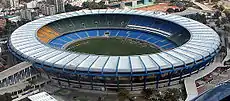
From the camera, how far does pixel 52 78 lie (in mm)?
48062

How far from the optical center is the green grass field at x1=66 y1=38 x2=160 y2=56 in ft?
203

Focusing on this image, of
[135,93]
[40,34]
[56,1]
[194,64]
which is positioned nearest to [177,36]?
[194,64]

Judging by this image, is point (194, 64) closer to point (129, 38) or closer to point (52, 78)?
point (52, 78)

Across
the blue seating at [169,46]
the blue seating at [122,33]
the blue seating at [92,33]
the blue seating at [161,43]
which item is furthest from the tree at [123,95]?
the blue seating at [92,33]

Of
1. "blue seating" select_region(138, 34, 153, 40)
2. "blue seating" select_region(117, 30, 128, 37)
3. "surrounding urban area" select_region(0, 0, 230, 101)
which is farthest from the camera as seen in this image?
"blue seating" select_region(117, 30, 128, 37)

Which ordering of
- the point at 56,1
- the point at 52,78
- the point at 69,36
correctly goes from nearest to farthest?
the point at 52,78
the point at 69,36
the point at 56,1

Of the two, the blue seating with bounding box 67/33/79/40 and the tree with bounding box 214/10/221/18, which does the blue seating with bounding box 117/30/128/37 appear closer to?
the blue seating with bounding box 67/33/79/40

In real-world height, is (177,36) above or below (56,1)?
below

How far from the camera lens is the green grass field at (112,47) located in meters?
61.8

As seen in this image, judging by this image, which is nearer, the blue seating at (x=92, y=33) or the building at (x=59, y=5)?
the blue seating at (x=92, y=33)

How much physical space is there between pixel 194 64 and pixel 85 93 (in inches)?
642

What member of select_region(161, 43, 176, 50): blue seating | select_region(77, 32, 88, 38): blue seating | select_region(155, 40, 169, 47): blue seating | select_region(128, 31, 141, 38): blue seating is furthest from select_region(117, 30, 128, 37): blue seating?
select_region(161, 43, 176, 50): blue seating

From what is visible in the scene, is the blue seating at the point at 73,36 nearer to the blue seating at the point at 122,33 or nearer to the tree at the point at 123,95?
the blue seating at the point at 122,33

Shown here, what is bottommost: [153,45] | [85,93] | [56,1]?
[85,93]
